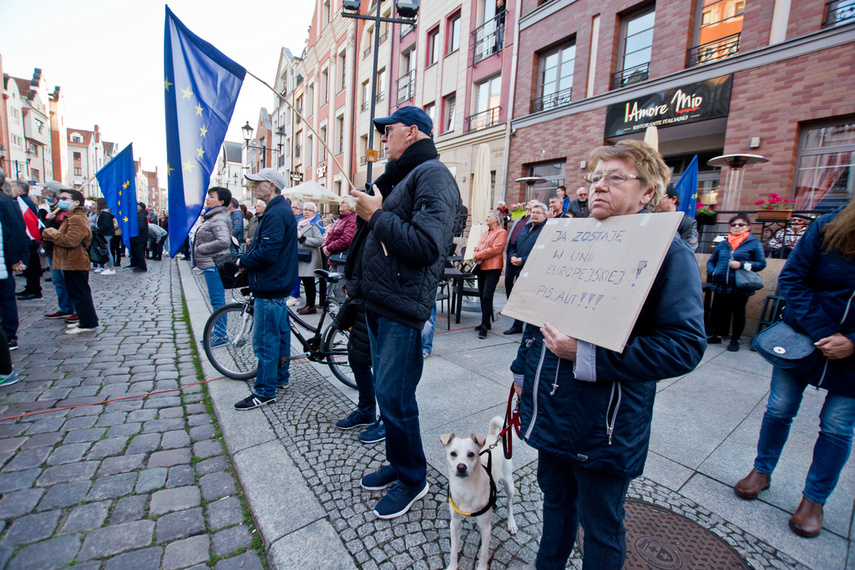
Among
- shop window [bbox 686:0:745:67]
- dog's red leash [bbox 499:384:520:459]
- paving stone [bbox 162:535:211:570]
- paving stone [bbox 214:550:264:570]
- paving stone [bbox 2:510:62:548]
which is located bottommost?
paving stone [bbox 214:550:264:570]

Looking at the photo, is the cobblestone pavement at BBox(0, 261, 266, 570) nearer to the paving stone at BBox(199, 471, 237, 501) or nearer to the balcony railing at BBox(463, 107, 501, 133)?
the paving stone at BBox(199, 471, 237, 501)

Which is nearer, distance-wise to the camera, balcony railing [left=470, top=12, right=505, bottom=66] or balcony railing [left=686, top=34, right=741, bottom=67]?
balcony railing [left=686, top=34, right=741, bottom=67]

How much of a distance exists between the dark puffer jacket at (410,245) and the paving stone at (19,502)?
2.24 m

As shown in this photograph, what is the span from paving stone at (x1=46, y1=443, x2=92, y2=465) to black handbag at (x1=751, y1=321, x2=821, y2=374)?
4373 millimetres

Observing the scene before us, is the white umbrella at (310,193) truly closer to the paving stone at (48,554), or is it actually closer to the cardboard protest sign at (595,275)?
the paving stone at (48,554)

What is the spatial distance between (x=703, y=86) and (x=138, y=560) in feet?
38.3

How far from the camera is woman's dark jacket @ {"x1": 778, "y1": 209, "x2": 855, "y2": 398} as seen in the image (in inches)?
78.5

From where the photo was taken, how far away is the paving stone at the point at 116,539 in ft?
6.52

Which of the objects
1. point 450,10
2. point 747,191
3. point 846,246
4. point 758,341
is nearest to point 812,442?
point 758,341

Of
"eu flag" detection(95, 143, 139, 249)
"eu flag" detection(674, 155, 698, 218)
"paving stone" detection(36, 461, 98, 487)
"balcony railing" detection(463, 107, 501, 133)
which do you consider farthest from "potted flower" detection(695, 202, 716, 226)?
"eu flag" detection(95, 143, 139, 249)

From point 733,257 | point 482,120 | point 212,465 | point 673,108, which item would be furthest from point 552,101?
point 212,465

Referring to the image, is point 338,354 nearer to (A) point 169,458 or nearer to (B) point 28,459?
(A) point 169,458

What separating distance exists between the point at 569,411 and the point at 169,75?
426 centimetres

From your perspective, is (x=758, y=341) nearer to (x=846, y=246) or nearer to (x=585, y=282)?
(x=846, y=246)
